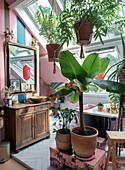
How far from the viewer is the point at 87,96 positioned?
14.6 feet

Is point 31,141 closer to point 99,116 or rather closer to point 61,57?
point 99,116

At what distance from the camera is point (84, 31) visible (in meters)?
1.61

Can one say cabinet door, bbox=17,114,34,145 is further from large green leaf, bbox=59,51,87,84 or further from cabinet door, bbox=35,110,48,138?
large green leaf, bbox=59,51,87,84

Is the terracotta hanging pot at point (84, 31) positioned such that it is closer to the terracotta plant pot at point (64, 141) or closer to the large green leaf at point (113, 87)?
the large green leaf at point (113, 87)

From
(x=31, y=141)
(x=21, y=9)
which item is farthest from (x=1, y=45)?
(x=31, y=141)

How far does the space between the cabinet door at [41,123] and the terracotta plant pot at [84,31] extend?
6.58 ft

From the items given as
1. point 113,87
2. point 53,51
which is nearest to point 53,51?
point 53,51

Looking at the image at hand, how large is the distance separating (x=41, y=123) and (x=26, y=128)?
16.7 inches

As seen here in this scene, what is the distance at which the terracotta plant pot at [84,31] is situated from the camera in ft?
5.27

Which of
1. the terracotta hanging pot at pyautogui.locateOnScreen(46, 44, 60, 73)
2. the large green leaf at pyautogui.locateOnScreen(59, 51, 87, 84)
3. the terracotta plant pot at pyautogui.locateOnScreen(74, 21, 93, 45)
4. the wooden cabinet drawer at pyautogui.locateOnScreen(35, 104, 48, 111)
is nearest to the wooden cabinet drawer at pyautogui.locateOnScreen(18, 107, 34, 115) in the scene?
the wooden cabinet drawer at pyautogui.locateOnScreen(35, 104, 48, 111)

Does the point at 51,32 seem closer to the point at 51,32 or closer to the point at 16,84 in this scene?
the point at 51,32

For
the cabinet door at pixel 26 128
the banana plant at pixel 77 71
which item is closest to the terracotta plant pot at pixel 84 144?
the banana plant at pixel 77 71

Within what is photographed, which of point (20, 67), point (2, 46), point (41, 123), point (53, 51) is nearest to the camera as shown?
point (53, 51)

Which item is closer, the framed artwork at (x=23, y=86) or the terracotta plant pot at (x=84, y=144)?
the terracotta plant pot at (x=84, y=144)
